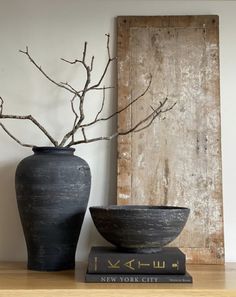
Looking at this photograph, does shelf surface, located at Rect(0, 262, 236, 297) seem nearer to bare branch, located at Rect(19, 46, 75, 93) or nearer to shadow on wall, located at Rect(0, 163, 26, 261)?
shadow on wall, located at Rect(0, 163, 26, 261)

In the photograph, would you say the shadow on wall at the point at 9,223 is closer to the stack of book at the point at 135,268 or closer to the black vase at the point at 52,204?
the black vase at the point at 52,204

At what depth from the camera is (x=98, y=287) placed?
94 cm

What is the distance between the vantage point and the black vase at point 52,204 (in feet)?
3.66

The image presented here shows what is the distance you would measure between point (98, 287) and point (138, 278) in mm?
98

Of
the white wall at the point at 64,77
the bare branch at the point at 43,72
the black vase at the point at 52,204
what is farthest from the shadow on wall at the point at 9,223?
the bare branch at the point at 43,72

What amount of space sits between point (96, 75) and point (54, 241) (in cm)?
55

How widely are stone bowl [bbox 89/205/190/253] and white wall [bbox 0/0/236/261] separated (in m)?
0.30

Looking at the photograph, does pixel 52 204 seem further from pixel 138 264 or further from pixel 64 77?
pixel 64 77

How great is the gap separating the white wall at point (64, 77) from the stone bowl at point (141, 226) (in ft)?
0.99

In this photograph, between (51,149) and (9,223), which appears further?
(9,223)

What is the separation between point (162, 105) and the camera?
1315 millimetres

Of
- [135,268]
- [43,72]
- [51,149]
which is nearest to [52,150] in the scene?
[51,149]

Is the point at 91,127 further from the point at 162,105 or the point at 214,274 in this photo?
the point at 214,274

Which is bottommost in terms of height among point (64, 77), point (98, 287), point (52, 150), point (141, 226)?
point (98, 287)
